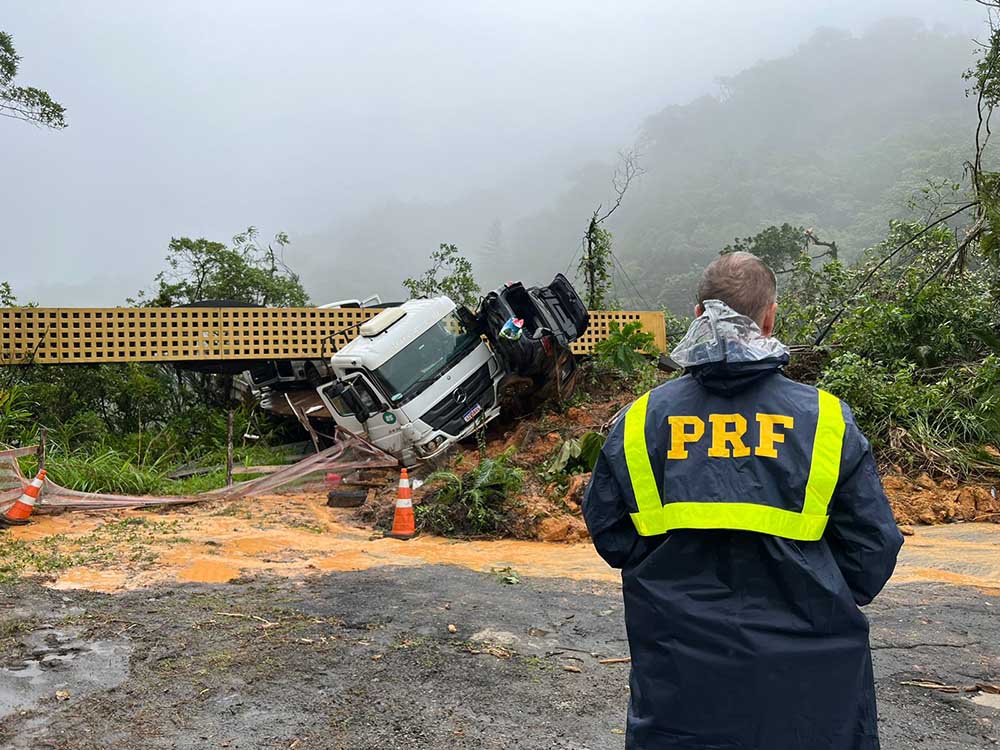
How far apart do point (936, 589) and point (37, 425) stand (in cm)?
1278

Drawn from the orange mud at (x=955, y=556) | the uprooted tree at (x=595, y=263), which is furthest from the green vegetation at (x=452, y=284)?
the orange mud at (x=955, y=556)

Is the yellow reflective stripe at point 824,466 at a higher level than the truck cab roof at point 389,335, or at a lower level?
lower

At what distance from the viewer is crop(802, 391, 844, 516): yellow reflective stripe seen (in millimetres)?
1771

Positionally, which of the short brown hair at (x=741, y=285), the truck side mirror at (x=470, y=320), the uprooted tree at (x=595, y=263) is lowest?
the short brown hair at (x=741, y=285)

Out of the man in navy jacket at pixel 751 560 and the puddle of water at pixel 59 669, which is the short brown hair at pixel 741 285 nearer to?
the man in navy jacket at pixel 751 560

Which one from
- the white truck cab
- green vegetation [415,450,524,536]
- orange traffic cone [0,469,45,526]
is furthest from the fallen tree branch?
orange traffic cone [0,469,45,526]

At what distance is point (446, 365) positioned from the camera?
1109 cm

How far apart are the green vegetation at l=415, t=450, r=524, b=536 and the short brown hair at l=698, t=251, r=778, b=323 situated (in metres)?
6.55

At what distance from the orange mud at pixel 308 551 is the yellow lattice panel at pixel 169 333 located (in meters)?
4.28

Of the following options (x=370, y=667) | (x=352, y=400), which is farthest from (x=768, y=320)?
(x=352, y=400)

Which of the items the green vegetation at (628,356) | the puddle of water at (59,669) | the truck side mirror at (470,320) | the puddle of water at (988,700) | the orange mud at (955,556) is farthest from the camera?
the green vegetation at (628,356)

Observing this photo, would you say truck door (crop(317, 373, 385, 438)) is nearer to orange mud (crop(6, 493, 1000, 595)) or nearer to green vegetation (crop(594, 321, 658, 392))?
orange mud (crop(6, 493, 1000, 595))

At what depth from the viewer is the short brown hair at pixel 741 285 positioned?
199cm

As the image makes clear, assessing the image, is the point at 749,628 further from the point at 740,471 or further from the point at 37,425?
the point at 37,425
